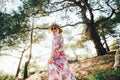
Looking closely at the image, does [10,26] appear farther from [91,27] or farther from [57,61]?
[91,27]

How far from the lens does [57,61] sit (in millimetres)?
8047

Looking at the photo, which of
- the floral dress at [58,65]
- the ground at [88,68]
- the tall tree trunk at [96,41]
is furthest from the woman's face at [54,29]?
the tall tree trunk at [96,41]

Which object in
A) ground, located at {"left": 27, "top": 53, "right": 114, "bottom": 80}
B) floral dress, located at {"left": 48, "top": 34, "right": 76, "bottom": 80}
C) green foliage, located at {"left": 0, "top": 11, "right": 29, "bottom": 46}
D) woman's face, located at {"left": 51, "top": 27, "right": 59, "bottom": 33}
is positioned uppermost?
green foliage, located at {"left": 0, "top": 11, "right": 29, "bottom": 46}

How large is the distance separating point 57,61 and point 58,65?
133 millimetres

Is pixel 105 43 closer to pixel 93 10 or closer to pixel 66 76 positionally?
pixel 93 10

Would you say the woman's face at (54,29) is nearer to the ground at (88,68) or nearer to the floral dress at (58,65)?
the floral dress at (58,65)

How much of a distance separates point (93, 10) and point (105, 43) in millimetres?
7815

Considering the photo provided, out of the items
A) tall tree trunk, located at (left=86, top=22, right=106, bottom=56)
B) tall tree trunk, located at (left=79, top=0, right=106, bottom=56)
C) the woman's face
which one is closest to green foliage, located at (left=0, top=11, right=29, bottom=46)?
tall tree trunk, located at (left=79, top=0, right=106, bottom=56)

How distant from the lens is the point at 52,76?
26.1 ft

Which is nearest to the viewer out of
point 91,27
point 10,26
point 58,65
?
point 58,65

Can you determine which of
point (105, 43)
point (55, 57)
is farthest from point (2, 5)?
point (105, 43)

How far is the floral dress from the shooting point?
793 cm

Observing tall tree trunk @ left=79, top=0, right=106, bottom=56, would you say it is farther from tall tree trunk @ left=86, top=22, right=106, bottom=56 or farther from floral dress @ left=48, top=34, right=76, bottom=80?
floral dress @ left=48, top=34, right=76, bottom=80

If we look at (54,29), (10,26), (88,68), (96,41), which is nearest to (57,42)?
(54,29)
